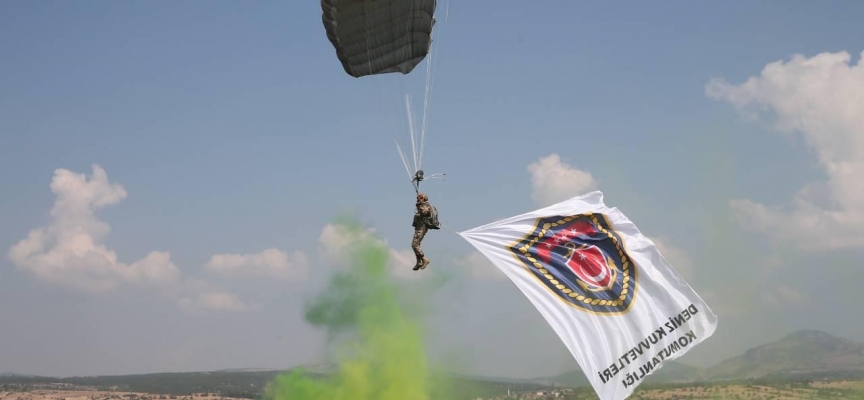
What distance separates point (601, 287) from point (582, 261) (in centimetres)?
54

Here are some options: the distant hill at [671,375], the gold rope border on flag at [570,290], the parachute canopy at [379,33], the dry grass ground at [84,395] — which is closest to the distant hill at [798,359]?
the distant hill at [671,375]

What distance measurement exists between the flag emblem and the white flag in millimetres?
16

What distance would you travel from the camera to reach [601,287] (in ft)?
44.8

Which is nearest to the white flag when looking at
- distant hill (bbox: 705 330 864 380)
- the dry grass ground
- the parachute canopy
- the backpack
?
the backpack

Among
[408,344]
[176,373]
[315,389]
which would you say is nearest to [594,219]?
[408,344]

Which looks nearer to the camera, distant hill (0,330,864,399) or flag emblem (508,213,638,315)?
flag emblem (508,213,638,315)

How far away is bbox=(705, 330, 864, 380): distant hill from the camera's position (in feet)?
288

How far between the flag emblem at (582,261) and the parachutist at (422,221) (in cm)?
269

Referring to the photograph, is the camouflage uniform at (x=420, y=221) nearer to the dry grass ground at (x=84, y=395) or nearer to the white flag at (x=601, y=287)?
the white flag at (x=601, y=287)

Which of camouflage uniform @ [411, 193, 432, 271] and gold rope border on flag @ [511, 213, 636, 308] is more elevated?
camouflage uniform @ [411, 193, 432, 271]

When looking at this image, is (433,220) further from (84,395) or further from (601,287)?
(84,395)

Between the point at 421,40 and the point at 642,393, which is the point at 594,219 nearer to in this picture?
the point at 421,40

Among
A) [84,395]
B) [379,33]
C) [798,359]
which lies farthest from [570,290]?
[84,395]

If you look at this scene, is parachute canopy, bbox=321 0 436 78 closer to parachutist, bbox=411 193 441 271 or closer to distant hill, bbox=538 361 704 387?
parachutist, bbox=411 193 441 271
